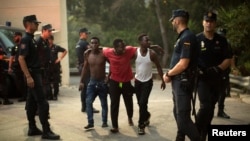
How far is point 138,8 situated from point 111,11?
1.95 m

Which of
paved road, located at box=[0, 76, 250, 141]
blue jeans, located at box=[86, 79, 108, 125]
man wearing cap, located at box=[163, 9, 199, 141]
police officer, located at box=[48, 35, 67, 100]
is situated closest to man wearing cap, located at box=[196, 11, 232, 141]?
man wearing cap, located at box=[163, 9, 199, 141]

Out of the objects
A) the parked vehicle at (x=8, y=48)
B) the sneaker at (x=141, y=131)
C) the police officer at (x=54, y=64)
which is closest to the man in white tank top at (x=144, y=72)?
the sneaker at (x=141, y=131)

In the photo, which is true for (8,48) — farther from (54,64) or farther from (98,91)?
(98,91)

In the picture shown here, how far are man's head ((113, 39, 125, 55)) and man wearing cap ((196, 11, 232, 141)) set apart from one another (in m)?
1.48

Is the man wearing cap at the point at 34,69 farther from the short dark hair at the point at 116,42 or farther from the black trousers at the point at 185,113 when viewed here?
the black trousers at the point at 185,113

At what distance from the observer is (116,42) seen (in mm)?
6812

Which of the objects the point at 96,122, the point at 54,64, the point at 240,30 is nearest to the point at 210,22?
the point at 96,122

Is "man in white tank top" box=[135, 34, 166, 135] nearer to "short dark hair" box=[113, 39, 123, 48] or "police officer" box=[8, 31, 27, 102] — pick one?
"short dark hair" box=[113, 39, 123, 48]

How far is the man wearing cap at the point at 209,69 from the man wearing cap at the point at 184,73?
53 centimetres

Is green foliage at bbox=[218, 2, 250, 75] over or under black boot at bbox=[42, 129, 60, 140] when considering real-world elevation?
over

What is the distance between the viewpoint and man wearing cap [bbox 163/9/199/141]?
510cm

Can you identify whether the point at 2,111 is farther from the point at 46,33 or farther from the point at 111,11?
the point at 111,11

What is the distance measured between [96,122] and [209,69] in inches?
116

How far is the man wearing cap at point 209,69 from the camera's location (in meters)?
5.72
